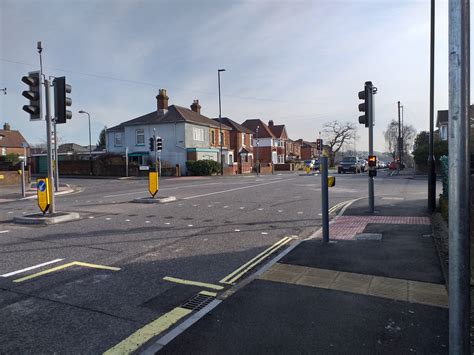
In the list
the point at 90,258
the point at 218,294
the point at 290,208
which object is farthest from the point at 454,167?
the point at 290,208

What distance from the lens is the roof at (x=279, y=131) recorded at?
253 feet

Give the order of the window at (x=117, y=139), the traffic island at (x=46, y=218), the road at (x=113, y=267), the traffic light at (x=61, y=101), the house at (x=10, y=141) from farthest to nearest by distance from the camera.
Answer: the house at (x=10, y=141) < the window at (x=117, y=139) < the traffic light at (x=61, y=101) < the traffic island at (x=46, y=218) < the road at (x=113, y=267)

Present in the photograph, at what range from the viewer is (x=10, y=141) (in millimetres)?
75125

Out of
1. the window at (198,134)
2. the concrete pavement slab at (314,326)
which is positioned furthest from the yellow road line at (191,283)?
the window at (198,134)

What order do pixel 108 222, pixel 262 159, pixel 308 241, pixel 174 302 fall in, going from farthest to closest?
pixel 262 159
pixel 108 222
pixel 308 241
pixel 174 302

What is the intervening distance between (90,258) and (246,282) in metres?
3.07

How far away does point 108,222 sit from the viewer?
10422 mm

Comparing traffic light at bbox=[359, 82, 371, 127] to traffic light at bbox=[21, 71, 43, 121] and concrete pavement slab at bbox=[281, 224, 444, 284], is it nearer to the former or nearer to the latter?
concrete pavement slab at bbox=[281, 224, 444, 284]

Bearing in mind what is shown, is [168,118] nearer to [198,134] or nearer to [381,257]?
[198,134]

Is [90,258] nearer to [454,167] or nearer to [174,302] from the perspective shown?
[174,302]

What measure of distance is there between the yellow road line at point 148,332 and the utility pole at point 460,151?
2.75 metres

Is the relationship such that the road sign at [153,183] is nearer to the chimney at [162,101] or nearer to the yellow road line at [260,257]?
the yellow road line at [260,257]

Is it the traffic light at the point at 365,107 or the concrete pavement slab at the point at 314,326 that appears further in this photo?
the traffic light at the point at 365,107

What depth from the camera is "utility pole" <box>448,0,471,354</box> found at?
2500 millimetres
